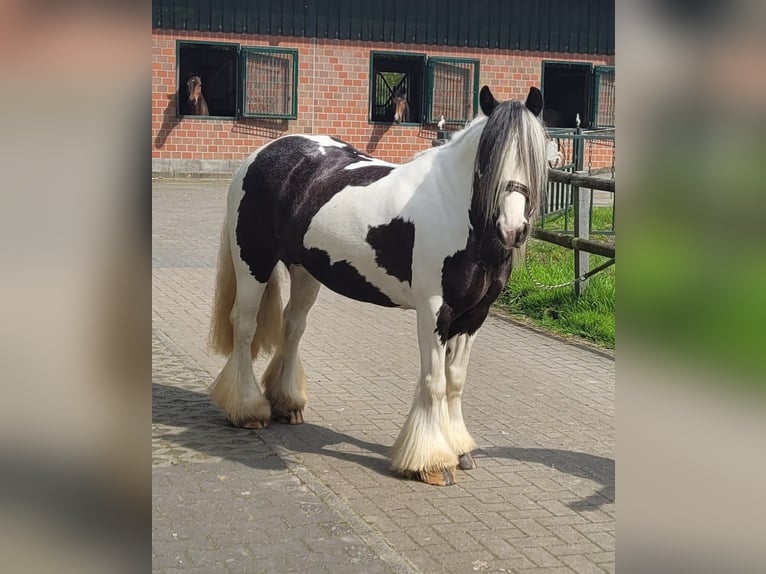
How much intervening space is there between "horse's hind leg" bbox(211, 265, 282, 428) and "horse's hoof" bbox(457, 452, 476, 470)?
4.23 feet

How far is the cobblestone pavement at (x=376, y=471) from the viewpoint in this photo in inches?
165

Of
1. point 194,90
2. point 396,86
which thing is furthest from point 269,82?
point 396,86

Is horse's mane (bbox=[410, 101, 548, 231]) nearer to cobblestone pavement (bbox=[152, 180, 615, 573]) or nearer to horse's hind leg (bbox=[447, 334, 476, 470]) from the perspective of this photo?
horse's hind leg (bbox=[447, 334, 476, 470])

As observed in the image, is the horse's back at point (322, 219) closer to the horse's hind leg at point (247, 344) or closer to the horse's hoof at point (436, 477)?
the horse's hind leg at point (247, 344)

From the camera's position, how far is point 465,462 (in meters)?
5.33

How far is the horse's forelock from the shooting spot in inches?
175

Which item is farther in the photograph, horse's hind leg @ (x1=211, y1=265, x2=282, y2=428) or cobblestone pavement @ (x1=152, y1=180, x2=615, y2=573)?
horse's hind leg @ (x1=211, y1=265, x2=282, y2=428)

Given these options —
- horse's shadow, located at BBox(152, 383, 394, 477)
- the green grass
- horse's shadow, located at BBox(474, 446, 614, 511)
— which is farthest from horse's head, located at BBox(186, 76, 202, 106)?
horse's shadow, located at BBox(474, 446, 614, 511)

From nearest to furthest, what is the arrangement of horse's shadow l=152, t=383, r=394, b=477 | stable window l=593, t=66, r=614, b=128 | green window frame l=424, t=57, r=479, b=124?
horse's shadow l=152, t=383, r=394, b=477 < green window frame l=424, t=57, r=479, b=124 < stable window l=593, t=66, r=614, b=128

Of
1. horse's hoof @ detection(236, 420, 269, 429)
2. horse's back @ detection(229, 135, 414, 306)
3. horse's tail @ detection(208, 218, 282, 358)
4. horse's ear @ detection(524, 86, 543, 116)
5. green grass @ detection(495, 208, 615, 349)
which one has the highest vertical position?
horse's ear @ detection(524, 86, 543, 116)

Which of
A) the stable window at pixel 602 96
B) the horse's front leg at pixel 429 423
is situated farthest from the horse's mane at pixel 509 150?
the stable window at pixel 602 96

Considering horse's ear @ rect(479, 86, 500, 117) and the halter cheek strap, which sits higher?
horse's ear @ rect(479, 86, 500, 117)
